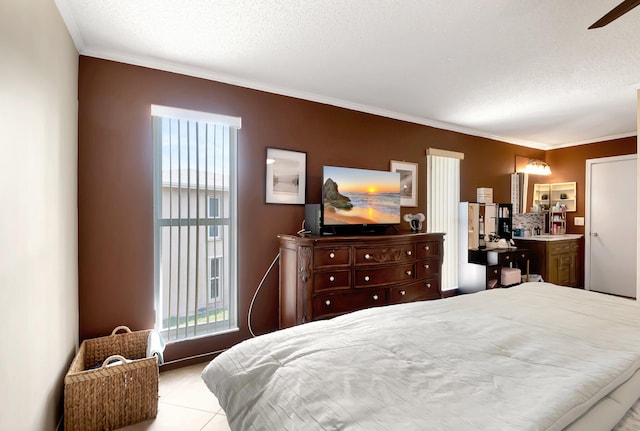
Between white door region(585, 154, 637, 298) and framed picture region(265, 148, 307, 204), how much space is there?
16.4ft

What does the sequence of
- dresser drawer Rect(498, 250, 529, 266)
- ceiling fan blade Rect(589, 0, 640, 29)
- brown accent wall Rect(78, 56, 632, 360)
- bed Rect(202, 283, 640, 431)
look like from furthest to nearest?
dresser drawer Rect(498, 250, 529, 266) < brown accent wall Rect(78, 56, 632, 360) < ceiling fan blade Rect(589, 0, 640, 29) < bed Rect(202, 283, 640, 431)

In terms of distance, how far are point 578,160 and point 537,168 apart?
0.76 metres

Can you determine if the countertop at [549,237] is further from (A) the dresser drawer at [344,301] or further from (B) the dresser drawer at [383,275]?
(A) the dresser drawer at [344,301]

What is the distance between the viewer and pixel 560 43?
2.31 meters

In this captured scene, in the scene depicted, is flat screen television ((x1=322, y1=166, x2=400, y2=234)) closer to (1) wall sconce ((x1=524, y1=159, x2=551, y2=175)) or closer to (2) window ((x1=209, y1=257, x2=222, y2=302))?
(2) window ((x1=209, y1=257, x2=222, y2=302))

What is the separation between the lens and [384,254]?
3057 millimetres

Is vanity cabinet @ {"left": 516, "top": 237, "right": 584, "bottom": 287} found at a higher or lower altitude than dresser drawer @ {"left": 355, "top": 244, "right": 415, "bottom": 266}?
lower

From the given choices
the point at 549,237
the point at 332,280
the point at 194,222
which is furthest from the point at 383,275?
the point at 549,237

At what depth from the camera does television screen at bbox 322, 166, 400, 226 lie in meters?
3.14

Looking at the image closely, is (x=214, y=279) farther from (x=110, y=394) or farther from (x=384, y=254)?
(x=384, y=254)

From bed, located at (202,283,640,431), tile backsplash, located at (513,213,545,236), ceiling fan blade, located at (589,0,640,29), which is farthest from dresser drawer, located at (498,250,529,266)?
ceiling fan blade, located at (589,0,640,29)

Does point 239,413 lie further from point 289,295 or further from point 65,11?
point 65,11

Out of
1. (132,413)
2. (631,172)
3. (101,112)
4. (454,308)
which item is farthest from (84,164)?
(631,172)

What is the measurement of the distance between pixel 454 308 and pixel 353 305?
122 centimetres
